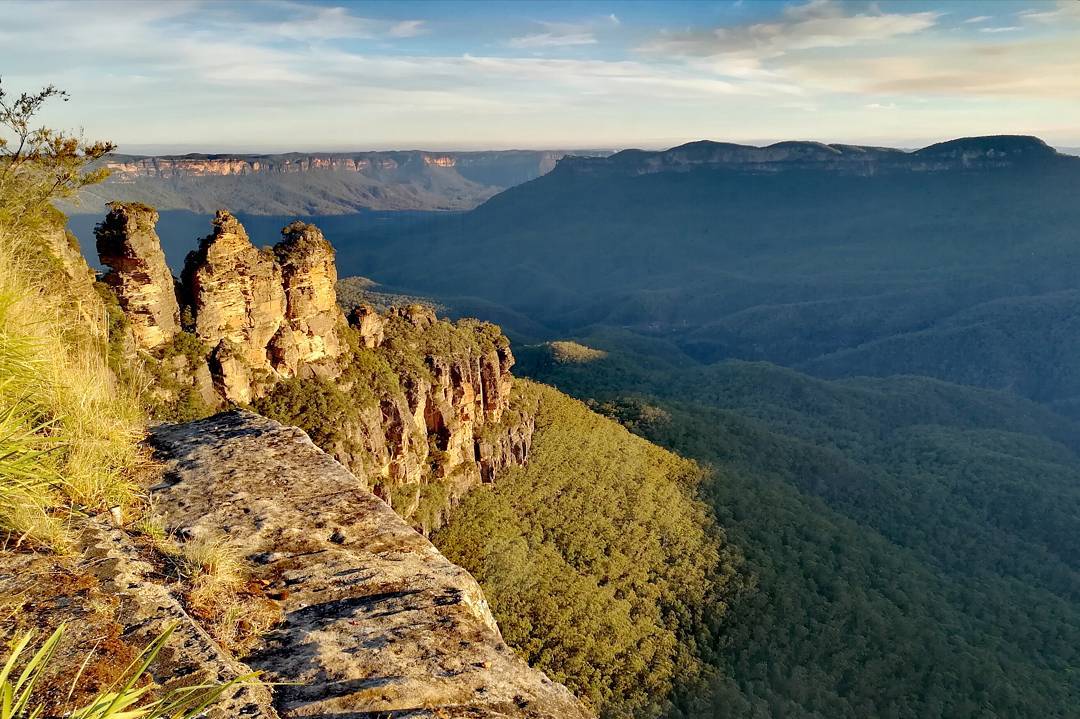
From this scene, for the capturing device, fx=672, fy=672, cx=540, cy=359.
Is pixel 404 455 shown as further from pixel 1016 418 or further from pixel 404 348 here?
pixel 1016 418

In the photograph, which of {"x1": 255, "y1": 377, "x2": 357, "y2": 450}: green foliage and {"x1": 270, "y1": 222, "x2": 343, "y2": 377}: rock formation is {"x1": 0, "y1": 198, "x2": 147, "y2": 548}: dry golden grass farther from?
{"x1": 270, "y1": 222, "x2": 343, "y2": 377}: rock formation

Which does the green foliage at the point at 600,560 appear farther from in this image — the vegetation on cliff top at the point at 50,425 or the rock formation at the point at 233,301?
the vegetation on cliff top at the point at 50,425

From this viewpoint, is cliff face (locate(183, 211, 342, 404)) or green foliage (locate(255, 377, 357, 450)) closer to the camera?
cliff face (locate(183, 211, 342, 404))

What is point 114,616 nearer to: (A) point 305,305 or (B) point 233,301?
(B) point 233,301

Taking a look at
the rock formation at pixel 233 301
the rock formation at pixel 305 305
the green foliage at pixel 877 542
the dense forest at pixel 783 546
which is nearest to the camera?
the rock formation at pixel 233 301

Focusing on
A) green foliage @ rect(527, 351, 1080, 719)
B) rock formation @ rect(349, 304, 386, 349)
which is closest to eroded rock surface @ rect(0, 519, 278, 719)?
green foliage @ rect(527, 351, 1080, 719)

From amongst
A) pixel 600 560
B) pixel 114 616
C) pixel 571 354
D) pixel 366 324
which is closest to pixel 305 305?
pixel 366 324

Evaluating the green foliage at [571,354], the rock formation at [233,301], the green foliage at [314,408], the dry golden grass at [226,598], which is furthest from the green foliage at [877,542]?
the dry golden grass at [226,598]
